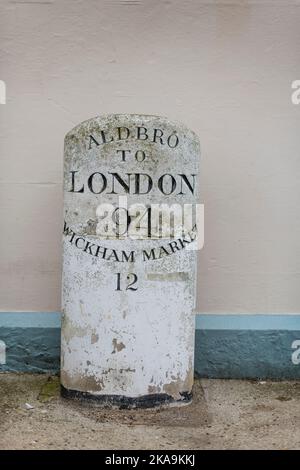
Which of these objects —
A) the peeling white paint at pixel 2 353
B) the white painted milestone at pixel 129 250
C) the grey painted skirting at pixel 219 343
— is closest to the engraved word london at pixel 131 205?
the white painted milestone at pixel 129 250

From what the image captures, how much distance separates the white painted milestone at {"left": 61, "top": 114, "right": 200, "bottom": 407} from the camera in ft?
13.2

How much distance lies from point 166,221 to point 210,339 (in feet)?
3.57

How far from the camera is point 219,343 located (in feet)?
15.4

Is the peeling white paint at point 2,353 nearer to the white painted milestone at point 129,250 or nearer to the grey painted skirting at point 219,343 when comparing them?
the grey painted skirting at point 219,343

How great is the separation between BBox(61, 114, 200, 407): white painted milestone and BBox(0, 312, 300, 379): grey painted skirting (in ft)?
2.05

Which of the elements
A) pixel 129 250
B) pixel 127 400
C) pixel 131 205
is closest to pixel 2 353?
pixel 127 400

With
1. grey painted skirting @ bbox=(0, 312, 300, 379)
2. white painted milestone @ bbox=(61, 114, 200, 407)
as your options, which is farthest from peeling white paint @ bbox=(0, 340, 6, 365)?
white painted milestone @ bbox=(61, 114, 200, 407)

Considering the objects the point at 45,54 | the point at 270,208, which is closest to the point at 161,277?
the point at 270,208

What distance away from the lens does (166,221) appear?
13.3 feet

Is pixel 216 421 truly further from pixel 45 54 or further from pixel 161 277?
pixel 45 54

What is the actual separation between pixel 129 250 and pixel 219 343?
44.3 inches

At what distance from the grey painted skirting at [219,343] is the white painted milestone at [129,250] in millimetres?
624

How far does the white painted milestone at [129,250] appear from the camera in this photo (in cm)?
403
